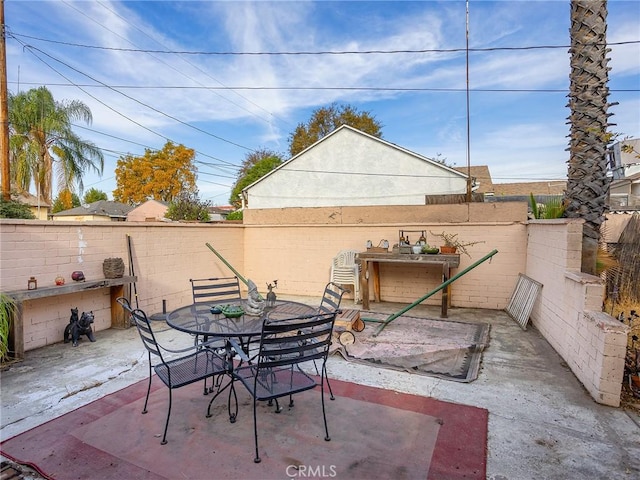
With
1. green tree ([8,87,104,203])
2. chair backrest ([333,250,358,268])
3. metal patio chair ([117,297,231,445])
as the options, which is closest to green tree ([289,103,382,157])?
green tree ([8,87,104,203])

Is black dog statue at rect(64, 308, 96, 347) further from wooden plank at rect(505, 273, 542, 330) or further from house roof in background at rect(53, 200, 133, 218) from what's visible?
house roof in background at rect(53, 200, 133, 218)

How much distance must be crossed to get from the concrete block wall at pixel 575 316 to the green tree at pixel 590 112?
41 cm

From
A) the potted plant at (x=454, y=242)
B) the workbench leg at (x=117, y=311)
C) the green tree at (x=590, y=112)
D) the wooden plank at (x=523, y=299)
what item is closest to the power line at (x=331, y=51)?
the green tree at (x=590, y=112)

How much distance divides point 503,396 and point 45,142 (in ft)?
53.8

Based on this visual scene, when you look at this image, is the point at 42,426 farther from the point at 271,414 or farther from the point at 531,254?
the point at 531,254

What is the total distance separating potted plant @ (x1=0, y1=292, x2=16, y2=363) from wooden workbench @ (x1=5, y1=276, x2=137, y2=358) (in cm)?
4

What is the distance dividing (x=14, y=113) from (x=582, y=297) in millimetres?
16723

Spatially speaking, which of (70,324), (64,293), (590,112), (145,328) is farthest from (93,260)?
(590,112)

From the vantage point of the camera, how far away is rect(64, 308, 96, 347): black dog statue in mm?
4078

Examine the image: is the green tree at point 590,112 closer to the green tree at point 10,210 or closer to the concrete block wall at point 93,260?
the concrete block wall at point 93,260

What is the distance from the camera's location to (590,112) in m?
4.04

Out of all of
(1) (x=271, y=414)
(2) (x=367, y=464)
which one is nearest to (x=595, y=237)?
(2) (x=367, y=464)

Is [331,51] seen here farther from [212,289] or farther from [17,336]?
[17,336]

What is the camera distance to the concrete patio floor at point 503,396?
2041mm
